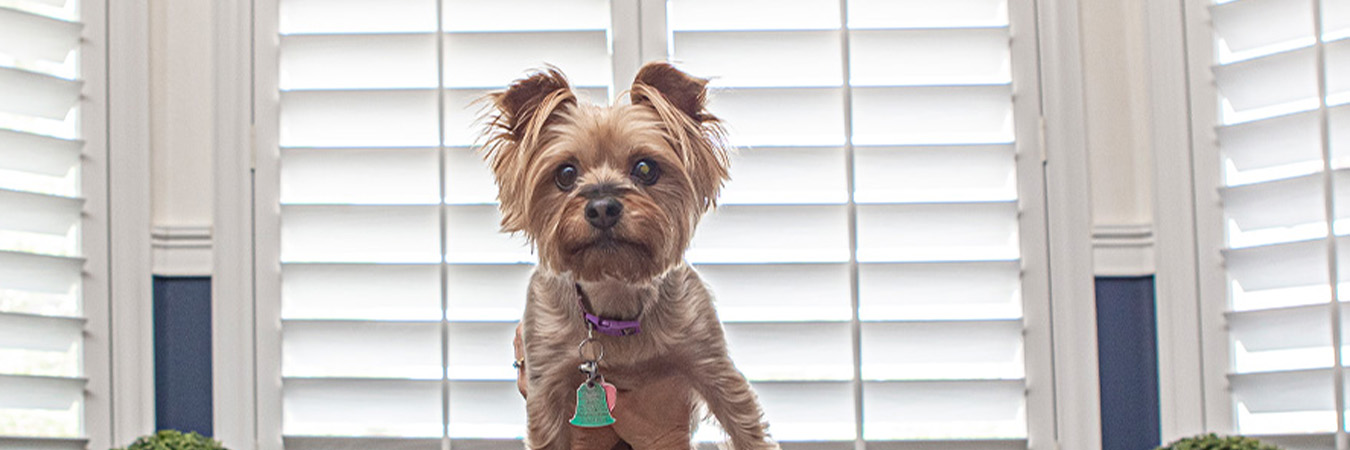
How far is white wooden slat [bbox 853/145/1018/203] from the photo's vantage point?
2.29m

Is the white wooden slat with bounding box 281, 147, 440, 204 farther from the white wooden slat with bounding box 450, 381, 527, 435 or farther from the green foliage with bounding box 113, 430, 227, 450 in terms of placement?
the green foliage with bounding box 113, 430, 227, 450

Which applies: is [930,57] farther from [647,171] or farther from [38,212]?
[38,212]

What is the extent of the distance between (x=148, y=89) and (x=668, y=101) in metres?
1.48

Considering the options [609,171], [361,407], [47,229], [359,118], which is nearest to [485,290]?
[361,407]

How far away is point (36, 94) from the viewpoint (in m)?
2.21

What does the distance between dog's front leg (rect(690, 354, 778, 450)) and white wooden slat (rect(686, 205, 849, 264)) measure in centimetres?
68

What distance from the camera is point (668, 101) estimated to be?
5.43ft

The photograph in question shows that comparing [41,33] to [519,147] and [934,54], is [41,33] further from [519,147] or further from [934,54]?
[934,54]

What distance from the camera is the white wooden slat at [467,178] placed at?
7.56ft

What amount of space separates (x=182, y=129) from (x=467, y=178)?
758mm

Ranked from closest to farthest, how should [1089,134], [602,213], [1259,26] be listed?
[602,213] → [1259,26] → [1089,134]

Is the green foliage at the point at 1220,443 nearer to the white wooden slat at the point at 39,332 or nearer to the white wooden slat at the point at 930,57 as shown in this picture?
the white wooden slat at the point at 930,57

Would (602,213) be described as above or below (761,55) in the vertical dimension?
below

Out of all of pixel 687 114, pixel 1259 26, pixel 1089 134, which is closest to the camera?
pixel 687 114
